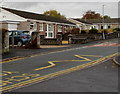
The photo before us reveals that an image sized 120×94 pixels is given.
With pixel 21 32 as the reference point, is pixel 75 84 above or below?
below

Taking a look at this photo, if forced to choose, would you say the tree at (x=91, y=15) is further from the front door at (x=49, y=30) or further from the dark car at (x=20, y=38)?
the dark car at (x=20, y=38)

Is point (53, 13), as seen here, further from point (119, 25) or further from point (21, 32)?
point (21, 32)

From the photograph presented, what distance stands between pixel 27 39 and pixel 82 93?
17.0m

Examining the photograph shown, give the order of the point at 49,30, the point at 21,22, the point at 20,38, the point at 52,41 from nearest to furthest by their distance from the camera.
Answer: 1. the point at 20,38
2. the point at 52,41
3. the point at 21,22
4. the point at 49,30

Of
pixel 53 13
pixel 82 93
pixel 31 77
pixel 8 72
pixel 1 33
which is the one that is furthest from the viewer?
pixel 53 13

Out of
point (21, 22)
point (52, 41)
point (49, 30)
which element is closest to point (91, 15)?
point (49, 30)

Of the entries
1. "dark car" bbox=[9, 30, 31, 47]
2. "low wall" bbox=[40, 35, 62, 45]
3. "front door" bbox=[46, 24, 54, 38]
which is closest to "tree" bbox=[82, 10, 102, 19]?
"front door" bbox=[46, 24, 54, 38]

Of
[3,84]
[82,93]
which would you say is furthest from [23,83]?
[82,93]

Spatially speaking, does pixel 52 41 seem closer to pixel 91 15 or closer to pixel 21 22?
pixel 21 22

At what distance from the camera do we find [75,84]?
7285 mm

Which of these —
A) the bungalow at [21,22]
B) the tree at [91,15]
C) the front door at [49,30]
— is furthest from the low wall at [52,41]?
the tree at [91,15]

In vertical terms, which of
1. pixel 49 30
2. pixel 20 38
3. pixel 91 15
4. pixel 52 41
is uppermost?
pixel 91 15

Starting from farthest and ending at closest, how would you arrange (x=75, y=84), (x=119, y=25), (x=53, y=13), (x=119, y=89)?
(x=53, y=13)
(x=119, y=25)
(x=75, y=84)
(x=119, y=89)

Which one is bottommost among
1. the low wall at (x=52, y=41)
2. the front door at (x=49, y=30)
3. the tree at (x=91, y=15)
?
the low wall at (x=52, y=41)
